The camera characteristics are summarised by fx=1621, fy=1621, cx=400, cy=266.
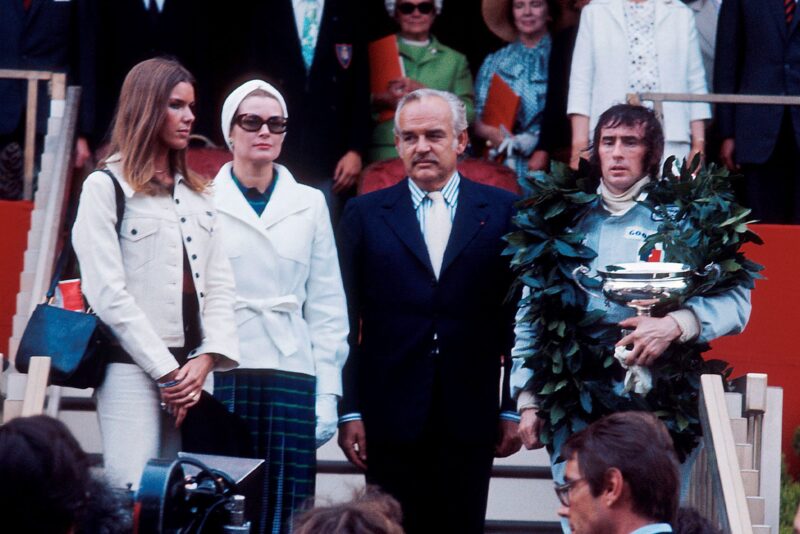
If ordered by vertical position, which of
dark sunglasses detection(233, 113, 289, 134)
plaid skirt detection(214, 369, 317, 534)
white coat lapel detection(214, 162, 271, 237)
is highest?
dark sunglasses detection(233, 113, 289, 134)

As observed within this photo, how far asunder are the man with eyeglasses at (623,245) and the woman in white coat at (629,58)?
2303 millimetres

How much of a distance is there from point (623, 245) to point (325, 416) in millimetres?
1199

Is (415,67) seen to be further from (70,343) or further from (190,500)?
(190,500)

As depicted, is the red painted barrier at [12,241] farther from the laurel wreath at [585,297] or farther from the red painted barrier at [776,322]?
the red painted barrier at [776,322]

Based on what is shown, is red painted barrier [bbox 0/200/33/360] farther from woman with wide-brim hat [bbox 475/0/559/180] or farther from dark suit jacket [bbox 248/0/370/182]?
woman with wide-brim hat [bbox 475/0/559/180]

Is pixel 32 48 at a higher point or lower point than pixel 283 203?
higher

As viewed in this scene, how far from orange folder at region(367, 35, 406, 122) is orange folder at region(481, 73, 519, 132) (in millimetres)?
485

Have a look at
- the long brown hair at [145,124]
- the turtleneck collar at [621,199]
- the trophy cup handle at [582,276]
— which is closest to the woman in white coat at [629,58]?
the turtleneck collar at [621,199]

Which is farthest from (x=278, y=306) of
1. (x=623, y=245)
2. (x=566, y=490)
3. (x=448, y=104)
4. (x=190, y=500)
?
(x=190, y=500)

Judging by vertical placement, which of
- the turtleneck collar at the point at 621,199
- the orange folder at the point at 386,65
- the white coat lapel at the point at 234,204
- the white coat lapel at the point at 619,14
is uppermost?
the white coat lapel at the point at 619,14

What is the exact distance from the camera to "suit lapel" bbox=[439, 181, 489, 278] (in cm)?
589

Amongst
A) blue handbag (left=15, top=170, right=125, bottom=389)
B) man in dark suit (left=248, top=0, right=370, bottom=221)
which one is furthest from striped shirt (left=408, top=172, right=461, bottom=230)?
man in dark suit (left=248, top=0, right=370, bottom=221)

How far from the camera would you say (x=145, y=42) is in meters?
8.15

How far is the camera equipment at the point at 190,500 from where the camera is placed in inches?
131
